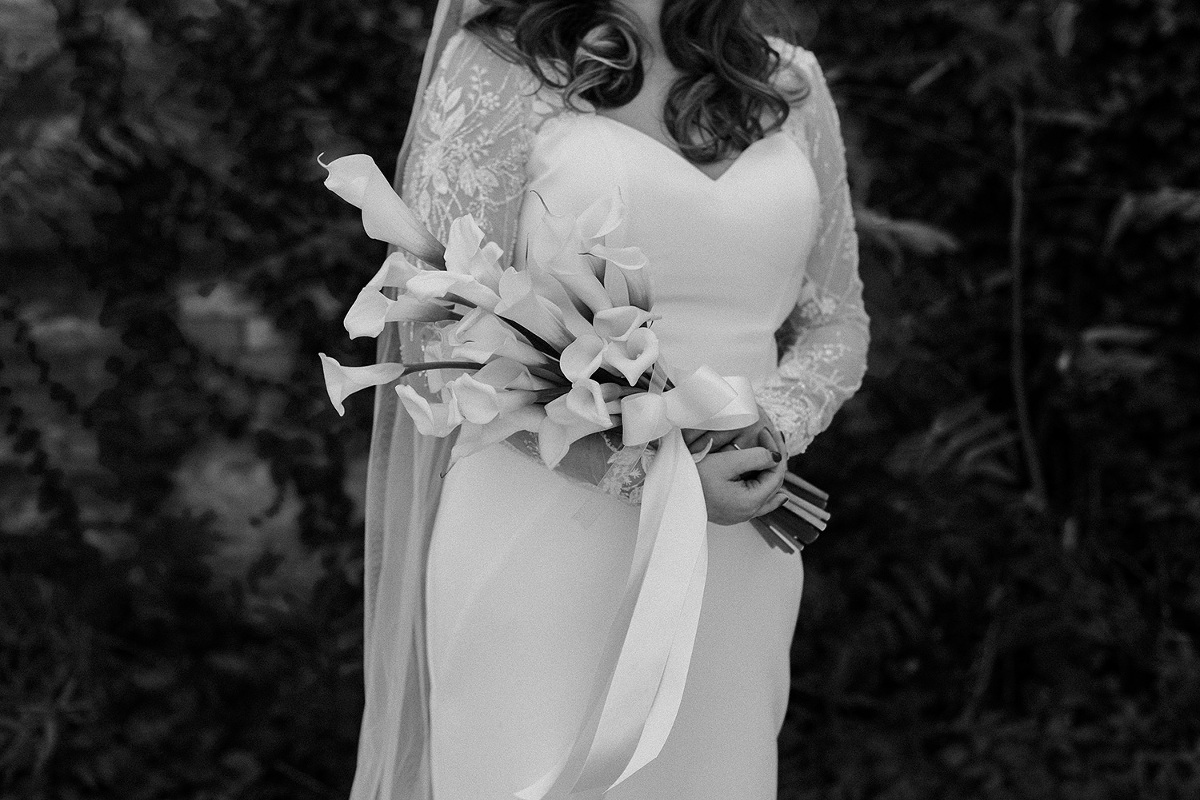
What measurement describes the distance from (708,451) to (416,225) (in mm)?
508

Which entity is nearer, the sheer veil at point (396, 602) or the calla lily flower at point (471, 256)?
the calla lily flower at point (471, 256)

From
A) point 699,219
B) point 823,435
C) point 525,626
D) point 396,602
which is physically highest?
point 699,219

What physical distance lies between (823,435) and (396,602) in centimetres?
151

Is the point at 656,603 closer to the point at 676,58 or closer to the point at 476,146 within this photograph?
the point at 476,146

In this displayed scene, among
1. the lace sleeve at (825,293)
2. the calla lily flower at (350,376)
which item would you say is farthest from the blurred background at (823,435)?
the calla lily flower at (350,376)

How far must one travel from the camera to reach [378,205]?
143cm

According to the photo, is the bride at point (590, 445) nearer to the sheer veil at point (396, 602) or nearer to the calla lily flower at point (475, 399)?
the sheer veil at point (396, 602)

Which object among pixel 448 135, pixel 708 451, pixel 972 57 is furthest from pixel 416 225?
pixel 972 57

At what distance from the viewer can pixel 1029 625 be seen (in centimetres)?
353

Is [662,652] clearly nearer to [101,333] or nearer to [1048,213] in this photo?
[101,333]

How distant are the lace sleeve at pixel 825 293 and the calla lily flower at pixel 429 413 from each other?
28.6 inches

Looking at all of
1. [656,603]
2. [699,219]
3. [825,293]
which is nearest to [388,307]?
[656,603]

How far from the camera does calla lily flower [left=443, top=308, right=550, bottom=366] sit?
57.2 inches

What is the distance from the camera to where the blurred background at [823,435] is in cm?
306
